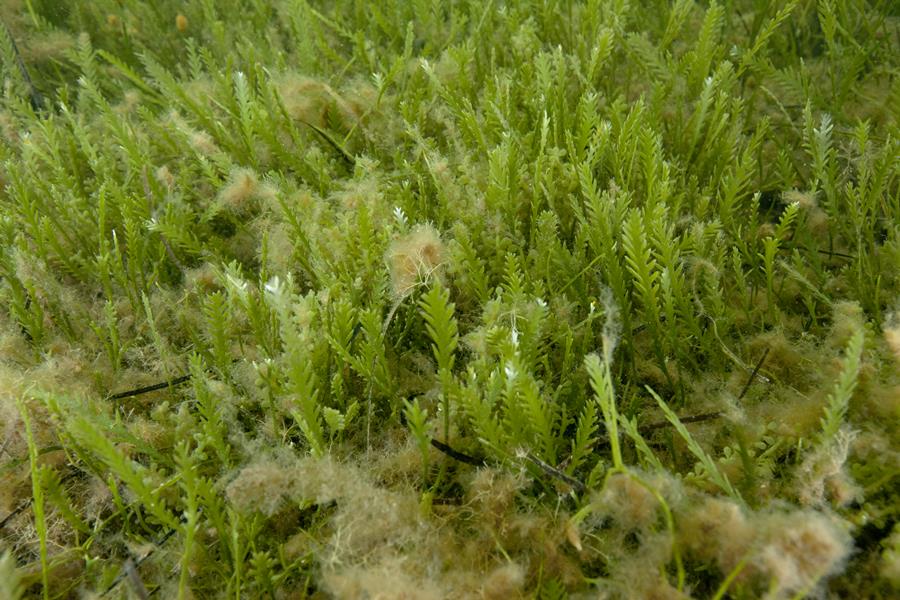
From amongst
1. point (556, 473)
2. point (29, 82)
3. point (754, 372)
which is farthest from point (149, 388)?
point (29, 82)

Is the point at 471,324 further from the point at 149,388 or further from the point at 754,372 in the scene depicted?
the point at 149,388

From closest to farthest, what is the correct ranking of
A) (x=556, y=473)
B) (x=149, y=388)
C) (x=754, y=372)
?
(x=556, y=473) → (x=754, y=372) → (x=149, y=388)

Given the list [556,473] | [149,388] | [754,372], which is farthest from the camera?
[149,388]

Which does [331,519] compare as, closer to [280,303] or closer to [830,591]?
[280,303]

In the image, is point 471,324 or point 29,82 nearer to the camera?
point 471,324

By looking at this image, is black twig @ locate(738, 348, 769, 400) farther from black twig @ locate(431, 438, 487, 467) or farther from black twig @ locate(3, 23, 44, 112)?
black twig @ locate(3, 23, 44, 112)

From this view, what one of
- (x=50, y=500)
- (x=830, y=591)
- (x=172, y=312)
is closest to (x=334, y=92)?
(x=172, y=312)

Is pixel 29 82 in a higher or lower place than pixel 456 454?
higher

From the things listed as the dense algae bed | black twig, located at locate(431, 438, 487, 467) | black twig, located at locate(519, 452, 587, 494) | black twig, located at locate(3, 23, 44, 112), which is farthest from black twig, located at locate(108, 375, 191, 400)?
black twig, located at locate(3, 23, 44, 112)
